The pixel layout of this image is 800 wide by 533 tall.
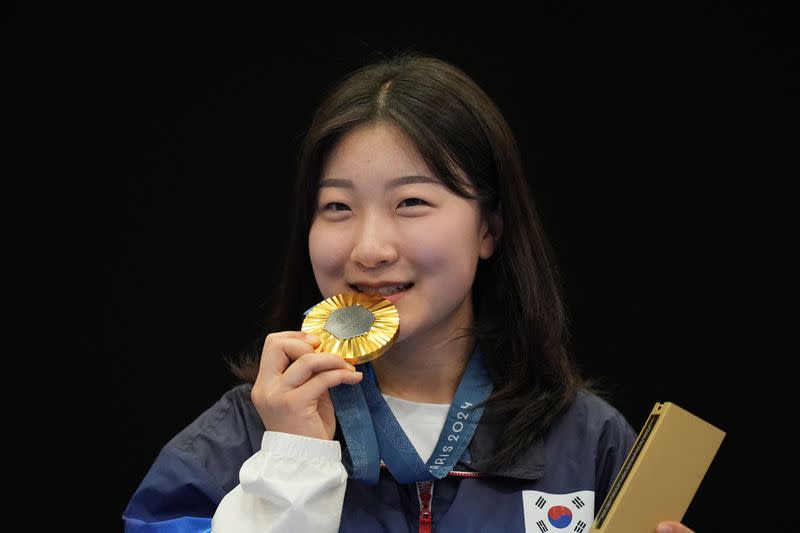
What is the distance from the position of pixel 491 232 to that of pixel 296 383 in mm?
614

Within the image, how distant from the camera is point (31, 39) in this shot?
3.00 meters

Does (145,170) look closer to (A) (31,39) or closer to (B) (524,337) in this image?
(A) (31,39)

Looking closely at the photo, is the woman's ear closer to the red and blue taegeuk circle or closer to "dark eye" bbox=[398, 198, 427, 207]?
"dark eye" bbox=[398, 198, 427, 207]

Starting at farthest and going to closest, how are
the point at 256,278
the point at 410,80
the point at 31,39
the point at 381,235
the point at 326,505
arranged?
1. the point at 256,278
2. the point at 31,39
3. the point at 410,80
4. the point at 381,235
5. the point at 326,505

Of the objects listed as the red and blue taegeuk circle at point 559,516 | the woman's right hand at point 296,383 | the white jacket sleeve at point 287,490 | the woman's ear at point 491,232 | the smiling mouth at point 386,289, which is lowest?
the white jacket sleeve at point 287,490

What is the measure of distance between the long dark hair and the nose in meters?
0.16

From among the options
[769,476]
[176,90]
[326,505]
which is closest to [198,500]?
[326,505]

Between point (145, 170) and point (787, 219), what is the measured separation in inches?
70.5

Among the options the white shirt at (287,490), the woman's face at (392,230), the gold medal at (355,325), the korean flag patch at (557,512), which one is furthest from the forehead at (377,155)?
the korean flag patch at (557,512)

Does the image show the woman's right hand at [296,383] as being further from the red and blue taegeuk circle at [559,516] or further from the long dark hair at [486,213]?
the red and blue taegeuk circle at [559,516]

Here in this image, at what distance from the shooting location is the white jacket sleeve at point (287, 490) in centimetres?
192

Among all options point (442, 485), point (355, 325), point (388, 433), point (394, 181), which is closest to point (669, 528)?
point (442, 485)

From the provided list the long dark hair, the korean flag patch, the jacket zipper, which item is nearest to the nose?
the long dark hair

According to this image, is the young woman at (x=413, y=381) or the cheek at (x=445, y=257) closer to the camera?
the young woman at (x=413, y=381)
